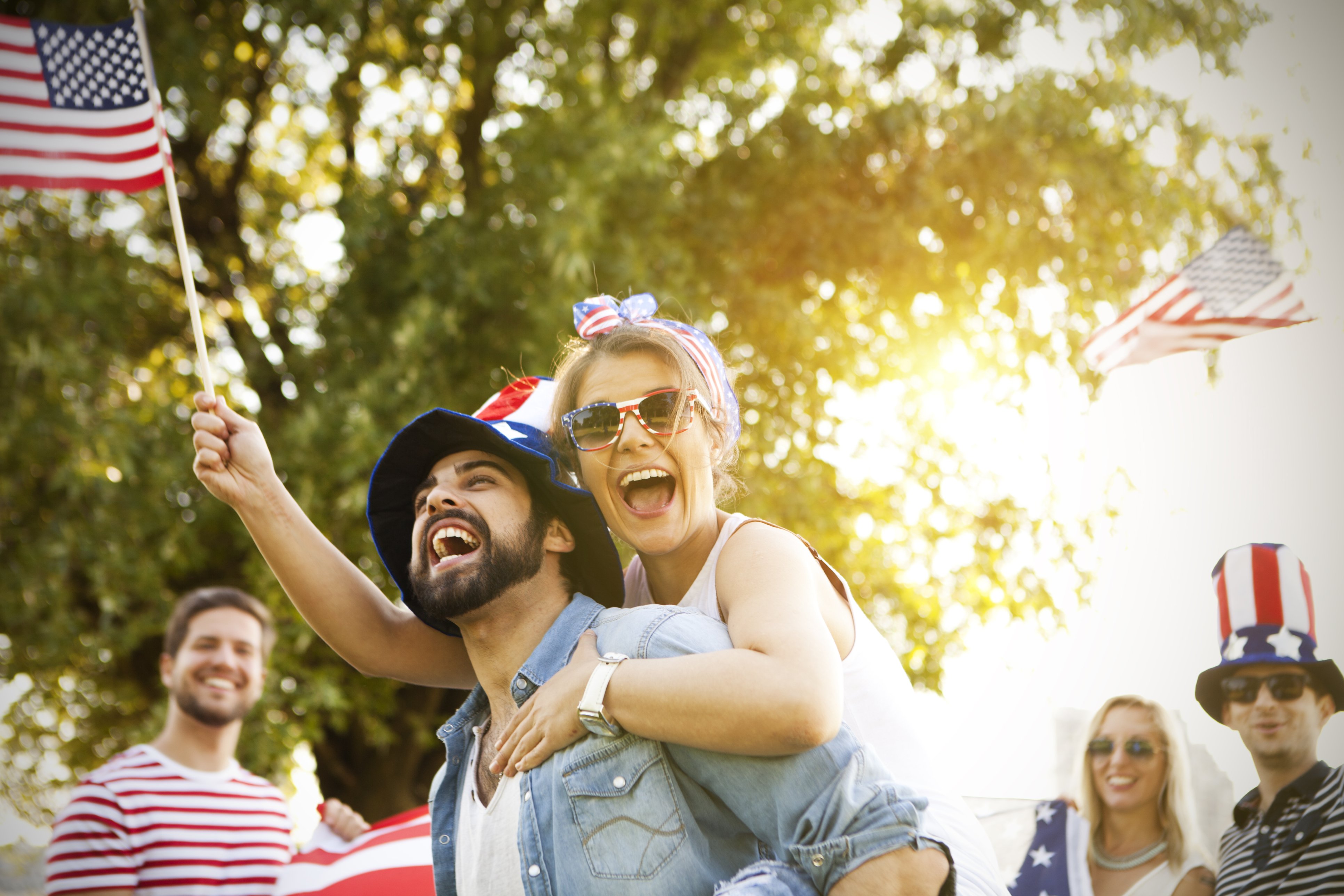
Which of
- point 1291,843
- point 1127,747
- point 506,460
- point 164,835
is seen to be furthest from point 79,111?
point 1291,843

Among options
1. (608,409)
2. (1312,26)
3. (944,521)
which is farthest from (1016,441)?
(608,409)

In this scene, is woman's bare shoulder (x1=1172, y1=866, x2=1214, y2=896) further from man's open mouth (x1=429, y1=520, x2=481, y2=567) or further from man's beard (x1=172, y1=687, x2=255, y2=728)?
man's beard (x1=172, y1=687, x2=255, y2=728)

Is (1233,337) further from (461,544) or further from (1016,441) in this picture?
(461,544)

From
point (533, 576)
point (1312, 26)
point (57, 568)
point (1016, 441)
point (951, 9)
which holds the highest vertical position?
point (951, 9)

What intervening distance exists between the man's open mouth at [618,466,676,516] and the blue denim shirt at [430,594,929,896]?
1.11ft

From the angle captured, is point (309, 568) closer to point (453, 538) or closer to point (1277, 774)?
point (453, 538)

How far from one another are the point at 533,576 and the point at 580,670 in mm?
417

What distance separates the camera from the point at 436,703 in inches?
306

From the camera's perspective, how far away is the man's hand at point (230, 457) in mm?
2641

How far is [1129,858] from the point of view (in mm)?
3467

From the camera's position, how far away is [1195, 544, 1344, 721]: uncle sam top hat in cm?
328

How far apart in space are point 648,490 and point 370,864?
1.79m

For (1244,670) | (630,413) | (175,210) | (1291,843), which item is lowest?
(1291,843)

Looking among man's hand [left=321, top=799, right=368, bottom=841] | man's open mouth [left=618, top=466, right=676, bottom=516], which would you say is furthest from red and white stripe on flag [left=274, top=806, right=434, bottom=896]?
man's open mouth [left=618, top=466, right=676, bottom=516]
